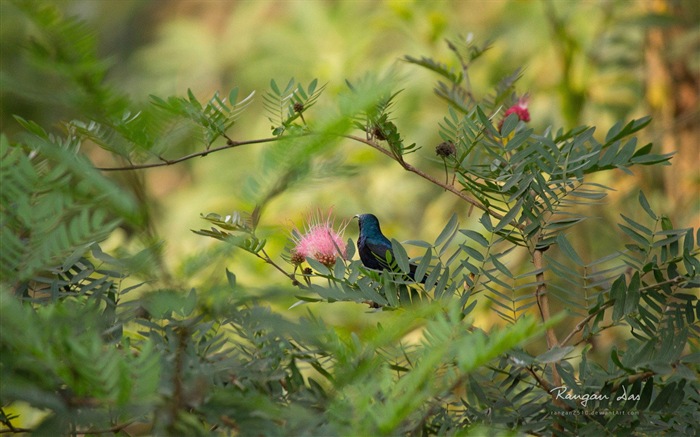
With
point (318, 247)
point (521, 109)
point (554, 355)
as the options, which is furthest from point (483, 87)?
point (554, 355)

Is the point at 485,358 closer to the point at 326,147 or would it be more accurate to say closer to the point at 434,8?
the point at 326,147

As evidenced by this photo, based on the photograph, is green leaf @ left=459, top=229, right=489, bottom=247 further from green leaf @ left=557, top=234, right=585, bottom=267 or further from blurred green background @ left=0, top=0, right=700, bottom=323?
blurred green background @ left=0, top=0, right=700, bottom=323

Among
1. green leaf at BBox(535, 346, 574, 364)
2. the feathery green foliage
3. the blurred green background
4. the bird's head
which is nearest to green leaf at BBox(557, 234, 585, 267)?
the feathery green foliage

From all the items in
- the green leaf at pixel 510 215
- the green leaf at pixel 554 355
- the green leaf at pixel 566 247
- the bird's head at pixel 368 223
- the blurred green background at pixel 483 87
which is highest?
the blurred green background at pixel 483 87

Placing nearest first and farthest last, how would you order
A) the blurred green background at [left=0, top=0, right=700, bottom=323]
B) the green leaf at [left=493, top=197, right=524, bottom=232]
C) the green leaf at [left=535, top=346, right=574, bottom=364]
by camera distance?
the green leaf at [left=535, top=346, right=574, bottom=364]
the green leaf at [left=493, top=197, right=524, bottom=232]
the blurred green background at [left=0, top=0, right=700, bottom=323]

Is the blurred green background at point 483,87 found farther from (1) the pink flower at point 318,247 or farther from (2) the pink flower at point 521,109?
(1) the pink flower at point 318,247

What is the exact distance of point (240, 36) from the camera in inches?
158

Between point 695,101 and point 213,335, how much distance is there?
189 cm

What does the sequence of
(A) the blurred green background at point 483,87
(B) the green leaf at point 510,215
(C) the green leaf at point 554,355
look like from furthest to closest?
1. (A) the blurred green background at point 483,87
2. (B) the green leaf at point 510,215
3. (C) the green leaf at point 554,355

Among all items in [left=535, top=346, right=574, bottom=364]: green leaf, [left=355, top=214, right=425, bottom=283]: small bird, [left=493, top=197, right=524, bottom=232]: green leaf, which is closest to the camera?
[left=535, top=346, right=574, bottom=364]: green leaf

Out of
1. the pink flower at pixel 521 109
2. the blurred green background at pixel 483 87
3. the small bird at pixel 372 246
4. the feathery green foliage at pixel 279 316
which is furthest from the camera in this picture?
the blurred green background at pixel 483 87

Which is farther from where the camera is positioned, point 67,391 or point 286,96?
point 286,96

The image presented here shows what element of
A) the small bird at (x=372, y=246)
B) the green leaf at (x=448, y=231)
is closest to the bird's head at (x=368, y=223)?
the small bird at (x=372, y=246)

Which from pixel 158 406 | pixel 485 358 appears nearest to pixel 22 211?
pixel 158 406
